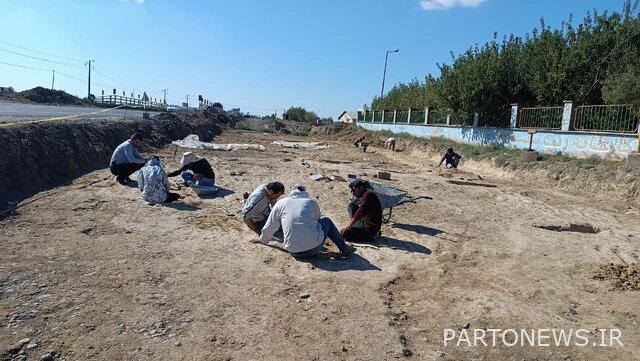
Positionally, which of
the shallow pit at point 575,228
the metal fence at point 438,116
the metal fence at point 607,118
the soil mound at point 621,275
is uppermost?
the metal fence at point 438,116

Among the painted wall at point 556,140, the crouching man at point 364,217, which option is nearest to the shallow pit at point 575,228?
the crouching man at point 364,217

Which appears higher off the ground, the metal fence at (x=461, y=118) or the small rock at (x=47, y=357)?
the metal fence at (x=461, y=118)

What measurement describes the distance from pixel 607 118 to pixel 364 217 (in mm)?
11925

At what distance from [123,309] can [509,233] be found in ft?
20.8

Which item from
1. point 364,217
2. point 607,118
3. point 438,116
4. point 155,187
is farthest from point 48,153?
point 438,116

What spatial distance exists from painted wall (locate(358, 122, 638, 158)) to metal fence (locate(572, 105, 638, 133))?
0.50 m

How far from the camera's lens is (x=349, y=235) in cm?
681

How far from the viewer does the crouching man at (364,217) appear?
6609 mm

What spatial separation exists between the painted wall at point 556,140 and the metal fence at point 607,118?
496 millimetres

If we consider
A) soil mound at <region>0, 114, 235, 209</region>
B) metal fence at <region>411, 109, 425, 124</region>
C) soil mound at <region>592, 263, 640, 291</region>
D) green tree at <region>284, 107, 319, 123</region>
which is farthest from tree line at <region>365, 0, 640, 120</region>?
green tree at <region>284, 107, 319, 123</region>

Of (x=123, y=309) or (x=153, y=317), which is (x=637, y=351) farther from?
(x=123, y=309)

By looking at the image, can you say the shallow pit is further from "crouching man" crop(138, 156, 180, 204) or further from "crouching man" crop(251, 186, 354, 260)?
"crouching man" crop(138, 156, 180, 204)

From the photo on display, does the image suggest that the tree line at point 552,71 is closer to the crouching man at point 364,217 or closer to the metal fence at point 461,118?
the metal fence at point 461,118

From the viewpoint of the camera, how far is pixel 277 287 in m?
5.11
